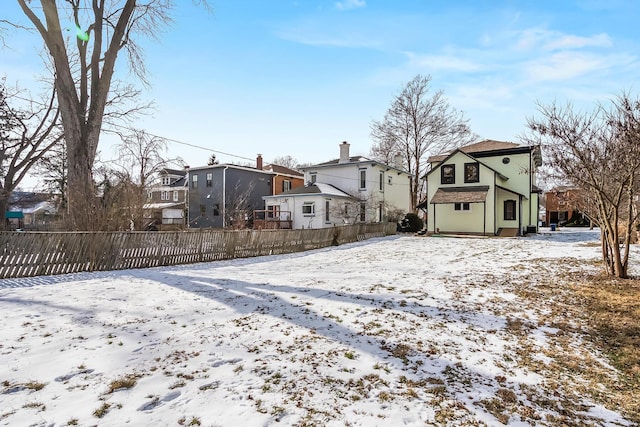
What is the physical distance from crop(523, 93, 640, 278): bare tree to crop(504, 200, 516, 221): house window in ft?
56.2

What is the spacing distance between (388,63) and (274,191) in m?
24.7

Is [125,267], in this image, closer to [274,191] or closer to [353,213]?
[353,213]

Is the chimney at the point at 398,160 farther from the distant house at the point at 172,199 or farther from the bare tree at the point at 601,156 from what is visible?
the bare tree at the point at 601,156

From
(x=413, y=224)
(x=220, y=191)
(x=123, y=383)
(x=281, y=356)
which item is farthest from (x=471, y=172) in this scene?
(x=123, y=383)

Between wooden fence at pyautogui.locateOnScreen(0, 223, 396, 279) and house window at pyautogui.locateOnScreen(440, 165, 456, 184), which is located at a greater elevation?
house window at pyautogui.locateOnScreen(440, 165, 456, 184)

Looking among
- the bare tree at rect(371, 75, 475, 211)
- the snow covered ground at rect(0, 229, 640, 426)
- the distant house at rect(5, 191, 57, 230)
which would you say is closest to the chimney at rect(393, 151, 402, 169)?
the bare tree at rect(371, 75, 475, 211)

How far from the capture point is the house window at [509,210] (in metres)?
24.8

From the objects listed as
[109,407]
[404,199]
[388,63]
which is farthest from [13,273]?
[404,199]

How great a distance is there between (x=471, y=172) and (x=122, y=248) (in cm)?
2303

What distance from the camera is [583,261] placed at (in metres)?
11.2

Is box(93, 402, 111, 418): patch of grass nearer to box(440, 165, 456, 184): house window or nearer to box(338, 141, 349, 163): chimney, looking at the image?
box(440, 165, 456, 184): house window

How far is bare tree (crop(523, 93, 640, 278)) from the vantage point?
7551 millimetres

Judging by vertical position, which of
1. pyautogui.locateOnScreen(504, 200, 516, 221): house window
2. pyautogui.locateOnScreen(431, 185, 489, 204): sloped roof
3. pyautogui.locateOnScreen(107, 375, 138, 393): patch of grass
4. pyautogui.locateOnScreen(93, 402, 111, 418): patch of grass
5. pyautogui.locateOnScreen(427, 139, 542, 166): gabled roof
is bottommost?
pyautogui.locateOnScreen(93, 402, 111, 418): patch of grass

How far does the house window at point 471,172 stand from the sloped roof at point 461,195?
0.67 m
